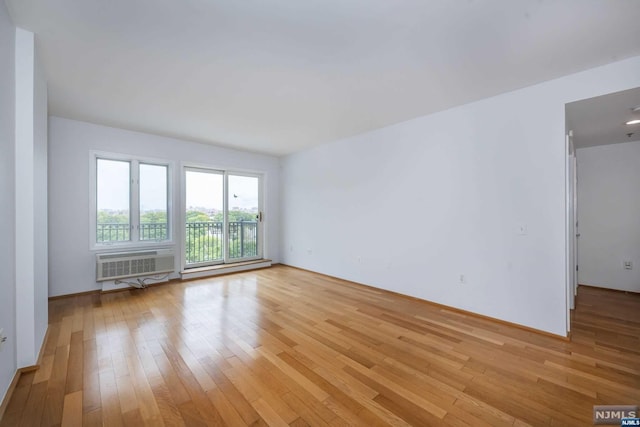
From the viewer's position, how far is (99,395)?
5.69ft

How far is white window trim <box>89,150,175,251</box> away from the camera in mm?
3982

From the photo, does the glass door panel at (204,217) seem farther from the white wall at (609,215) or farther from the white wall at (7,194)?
the white wall at (609,215)

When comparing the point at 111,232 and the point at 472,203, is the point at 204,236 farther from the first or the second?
the point at 472,203

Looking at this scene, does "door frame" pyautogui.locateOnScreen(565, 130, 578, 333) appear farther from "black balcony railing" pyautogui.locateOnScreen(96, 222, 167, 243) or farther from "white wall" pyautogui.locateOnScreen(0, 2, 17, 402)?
"black balcony railing" pyautogui.locateOnScreen(96, 222, 167, 243)

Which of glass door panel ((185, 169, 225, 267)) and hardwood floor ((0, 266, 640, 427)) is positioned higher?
glass door panel ((185, 169, 225, 267))

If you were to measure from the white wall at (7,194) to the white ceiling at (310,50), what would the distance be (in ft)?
0.85

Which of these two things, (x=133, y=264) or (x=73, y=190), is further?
(x=133, y=264)

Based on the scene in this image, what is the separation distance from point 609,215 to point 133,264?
7.76 m

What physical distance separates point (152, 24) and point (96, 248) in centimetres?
368

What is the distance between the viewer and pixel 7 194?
1.76 m

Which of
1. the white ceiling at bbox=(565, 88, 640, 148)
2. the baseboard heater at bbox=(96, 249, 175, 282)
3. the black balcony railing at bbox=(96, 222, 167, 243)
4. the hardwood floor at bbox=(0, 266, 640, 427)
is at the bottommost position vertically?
the hardwood floor at bbox=(0, 266, 640, 427)

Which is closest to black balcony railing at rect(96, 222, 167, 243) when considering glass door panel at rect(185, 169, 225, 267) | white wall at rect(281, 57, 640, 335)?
glass door panel at rect(185, 169, 225, 267)

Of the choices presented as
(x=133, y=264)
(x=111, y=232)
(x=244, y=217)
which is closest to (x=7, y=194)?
(x=133, y=264)

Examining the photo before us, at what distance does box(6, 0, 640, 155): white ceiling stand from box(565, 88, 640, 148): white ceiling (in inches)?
15.6
